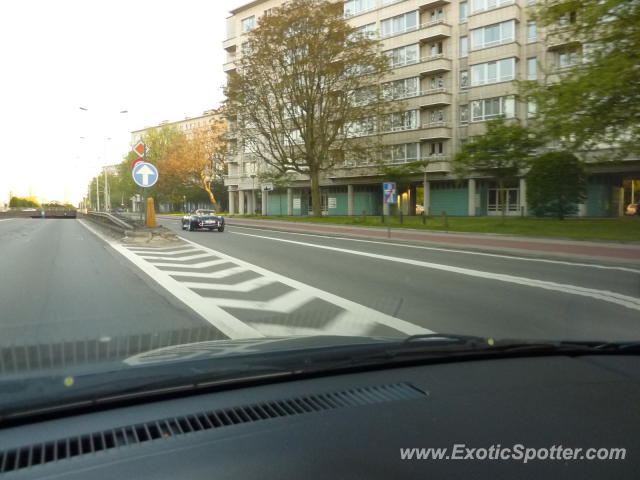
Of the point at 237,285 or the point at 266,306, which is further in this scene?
the point at 237,285

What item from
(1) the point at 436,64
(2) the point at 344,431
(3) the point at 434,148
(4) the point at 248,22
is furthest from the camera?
(4) the point at 248,22

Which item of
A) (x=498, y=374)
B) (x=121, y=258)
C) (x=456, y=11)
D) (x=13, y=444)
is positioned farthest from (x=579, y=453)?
(x=456, y=11)

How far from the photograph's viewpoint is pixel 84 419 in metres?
2.03

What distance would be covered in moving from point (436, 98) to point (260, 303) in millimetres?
42387

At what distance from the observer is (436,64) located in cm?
4638

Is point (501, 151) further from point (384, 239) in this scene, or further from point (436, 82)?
point (436, 82)

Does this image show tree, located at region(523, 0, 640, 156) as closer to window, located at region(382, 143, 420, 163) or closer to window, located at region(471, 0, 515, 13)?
window, located at region(471, 0, 515, 13)

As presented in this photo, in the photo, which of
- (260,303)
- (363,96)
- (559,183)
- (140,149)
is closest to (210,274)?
(260,303)

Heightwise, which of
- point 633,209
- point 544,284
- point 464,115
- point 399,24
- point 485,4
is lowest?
point 544,284

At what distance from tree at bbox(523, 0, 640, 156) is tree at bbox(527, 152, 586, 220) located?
10157 mm

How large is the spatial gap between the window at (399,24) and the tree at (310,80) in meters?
11.3

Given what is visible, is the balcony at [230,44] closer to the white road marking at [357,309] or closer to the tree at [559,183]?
the tree at [559,183]

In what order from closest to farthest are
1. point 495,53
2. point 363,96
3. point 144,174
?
point 144,174 < point 363,96 < point 495,53

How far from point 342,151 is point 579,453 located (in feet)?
126
